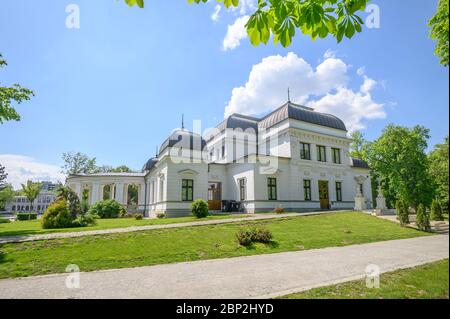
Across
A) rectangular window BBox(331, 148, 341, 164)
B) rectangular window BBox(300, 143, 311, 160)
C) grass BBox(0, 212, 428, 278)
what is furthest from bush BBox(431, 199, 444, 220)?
rectangular window BBox(300, 143, 311, 160)

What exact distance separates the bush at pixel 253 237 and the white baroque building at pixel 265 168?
12.5m

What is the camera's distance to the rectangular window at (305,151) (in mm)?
27761

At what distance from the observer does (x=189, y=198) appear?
23703mm

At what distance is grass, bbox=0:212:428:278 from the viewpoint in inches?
324

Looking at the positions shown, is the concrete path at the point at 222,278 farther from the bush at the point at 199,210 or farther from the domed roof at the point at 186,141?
the domed roof at the point at 186,141

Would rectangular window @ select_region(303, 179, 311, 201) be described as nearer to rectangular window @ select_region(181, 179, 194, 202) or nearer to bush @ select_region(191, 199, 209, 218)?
rectangular window @ select_region(181, 179, 194, 202)

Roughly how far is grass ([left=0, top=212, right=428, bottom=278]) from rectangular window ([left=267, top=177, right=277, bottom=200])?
9.04 metres

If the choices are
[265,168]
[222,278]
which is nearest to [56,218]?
[222,278]

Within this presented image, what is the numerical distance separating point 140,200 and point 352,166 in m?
29.0

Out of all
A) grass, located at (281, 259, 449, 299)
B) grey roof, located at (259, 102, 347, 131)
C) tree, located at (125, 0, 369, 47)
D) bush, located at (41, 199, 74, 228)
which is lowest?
grass, located at (281, 259, 449, 299)

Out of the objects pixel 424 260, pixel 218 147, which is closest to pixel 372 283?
pixel 424 260

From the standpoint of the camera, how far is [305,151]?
2800 centimetres

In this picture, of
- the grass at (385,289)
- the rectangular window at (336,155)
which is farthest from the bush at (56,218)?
the rectangular window at (336,155)

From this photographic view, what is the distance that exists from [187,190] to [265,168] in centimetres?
769
